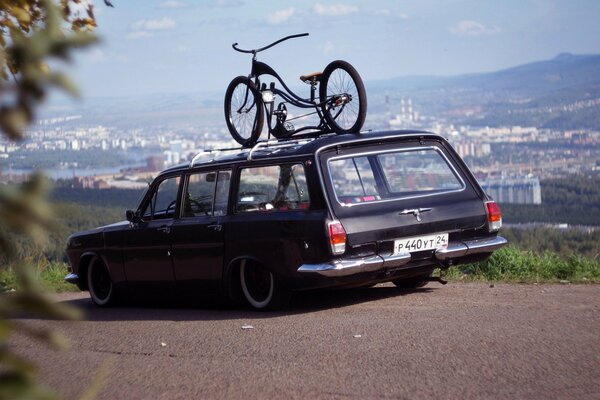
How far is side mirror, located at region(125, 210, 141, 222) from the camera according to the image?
36.9ft

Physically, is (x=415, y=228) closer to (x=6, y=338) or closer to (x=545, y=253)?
(x=545, y=253)

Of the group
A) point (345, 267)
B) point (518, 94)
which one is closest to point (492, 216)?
point (345, 267)

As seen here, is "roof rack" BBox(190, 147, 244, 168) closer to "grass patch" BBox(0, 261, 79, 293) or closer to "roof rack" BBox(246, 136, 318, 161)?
"roof rack" BBox(246, 136, 318, 161)

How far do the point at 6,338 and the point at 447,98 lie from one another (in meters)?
136

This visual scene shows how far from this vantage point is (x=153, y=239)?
1089 centimetres

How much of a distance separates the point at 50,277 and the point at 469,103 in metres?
120

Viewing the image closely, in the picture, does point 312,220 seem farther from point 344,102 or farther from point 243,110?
point 243,110

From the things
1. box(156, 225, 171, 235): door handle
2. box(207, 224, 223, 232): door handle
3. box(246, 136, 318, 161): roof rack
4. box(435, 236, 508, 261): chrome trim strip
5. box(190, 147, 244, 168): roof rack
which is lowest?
box(435, 236, 508, 261): chrome trim strip

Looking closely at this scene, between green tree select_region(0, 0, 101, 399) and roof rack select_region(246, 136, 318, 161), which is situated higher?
green tree select_region(0, 0, 101, 399)

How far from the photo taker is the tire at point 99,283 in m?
11.7

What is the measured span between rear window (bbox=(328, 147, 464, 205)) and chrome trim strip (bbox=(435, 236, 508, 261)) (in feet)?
1.84

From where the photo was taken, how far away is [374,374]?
6066 mm

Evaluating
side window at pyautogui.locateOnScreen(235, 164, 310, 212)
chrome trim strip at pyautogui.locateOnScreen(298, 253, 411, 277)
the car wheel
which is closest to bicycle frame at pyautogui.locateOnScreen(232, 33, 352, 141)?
side window at pyautogui.locateOnScreen(235, 164, 310, 212)

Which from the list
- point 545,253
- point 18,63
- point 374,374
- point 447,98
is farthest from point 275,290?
point 447,98
